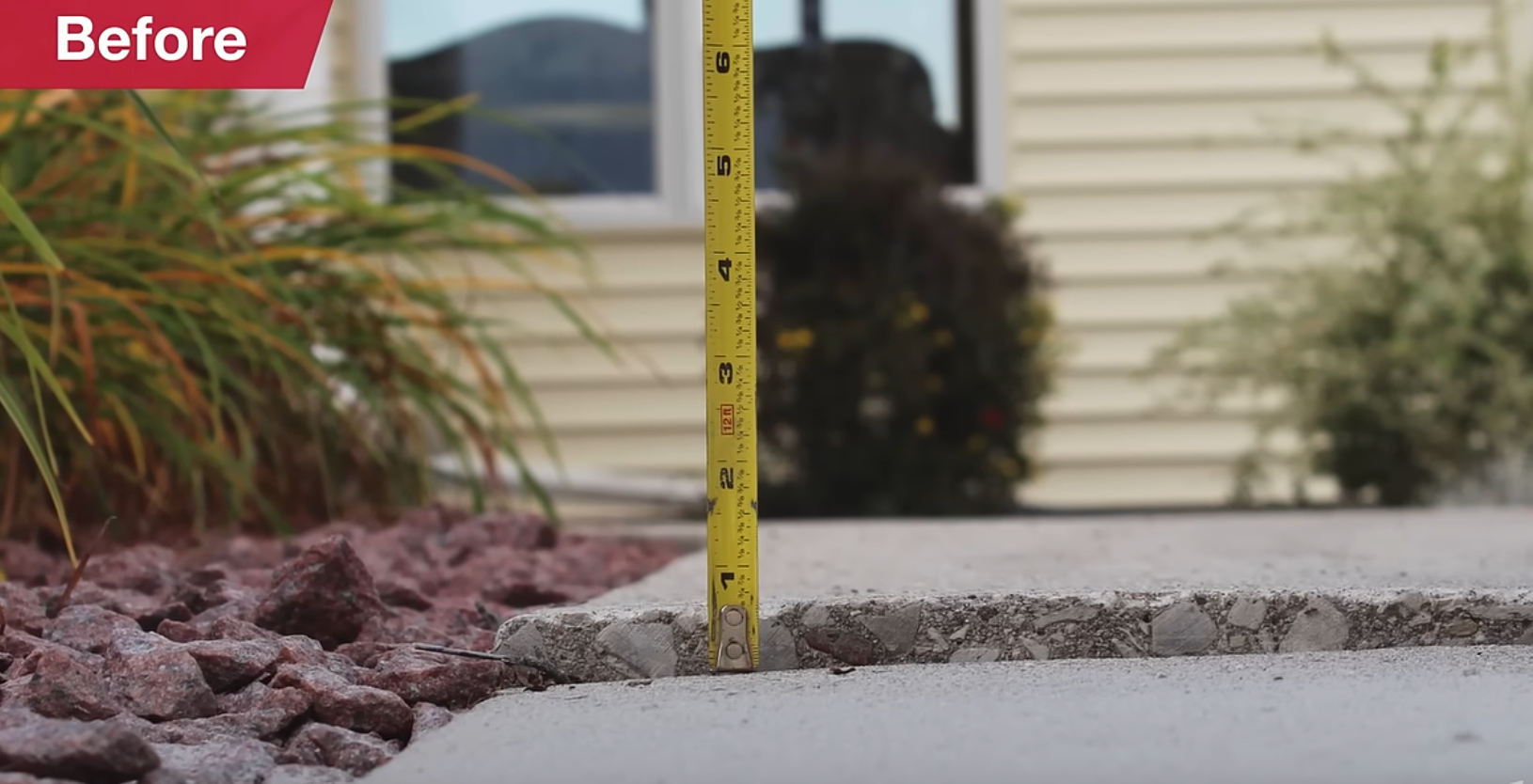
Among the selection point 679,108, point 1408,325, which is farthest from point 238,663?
point 679,108

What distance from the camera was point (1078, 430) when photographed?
6.11m

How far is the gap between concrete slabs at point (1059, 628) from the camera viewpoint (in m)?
2.11

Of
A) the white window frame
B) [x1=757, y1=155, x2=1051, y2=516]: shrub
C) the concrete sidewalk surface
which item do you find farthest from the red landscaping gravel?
the white window frame

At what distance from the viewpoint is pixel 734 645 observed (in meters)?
2.05

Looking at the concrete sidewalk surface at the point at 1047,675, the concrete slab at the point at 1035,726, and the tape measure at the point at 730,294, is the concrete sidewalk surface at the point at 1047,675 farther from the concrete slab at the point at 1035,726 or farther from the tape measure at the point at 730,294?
the tape measure at the point at 730,294

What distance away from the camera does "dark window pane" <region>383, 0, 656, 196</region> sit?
245 inches

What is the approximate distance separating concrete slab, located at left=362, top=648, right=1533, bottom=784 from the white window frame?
4.17 metres

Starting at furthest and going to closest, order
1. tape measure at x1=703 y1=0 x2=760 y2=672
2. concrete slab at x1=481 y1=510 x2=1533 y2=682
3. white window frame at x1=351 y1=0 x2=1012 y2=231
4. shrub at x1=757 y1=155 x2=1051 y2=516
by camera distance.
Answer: white window frame at x1=351 y1=0 x2=1012 y2=231 → shrub at x1=757 y1=155 x2=1051 y2=516 → concrete slab at x1=481 y1=510 x2=1533 y2=682 → tape measure at x1=703 y1=0 x2=760 y2=672

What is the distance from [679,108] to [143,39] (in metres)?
3.38

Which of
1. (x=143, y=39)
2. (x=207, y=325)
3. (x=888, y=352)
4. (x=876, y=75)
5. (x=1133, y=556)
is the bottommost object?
(x=1133, y=556)

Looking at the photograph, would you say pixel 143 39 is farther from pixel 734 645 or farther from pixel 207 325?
pixel 734 645

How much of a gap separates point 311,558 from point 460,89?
14.2 feet

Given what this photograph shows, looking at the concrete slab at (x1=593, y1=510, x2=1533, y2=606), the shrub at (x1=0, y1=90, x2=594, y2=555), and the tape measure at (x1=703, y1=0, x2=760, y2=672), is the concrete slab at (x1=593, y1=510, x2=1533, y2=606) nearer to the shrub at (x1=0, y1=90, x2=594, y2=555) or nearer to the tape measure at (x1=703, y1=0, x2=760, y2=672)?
the tape measure at (x1=703, y1=0, x2=760, y2=672)

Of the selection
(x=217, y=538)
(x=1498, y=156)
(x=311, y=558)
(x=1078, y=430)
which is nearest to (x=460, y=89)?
(x=1078, y=430)
